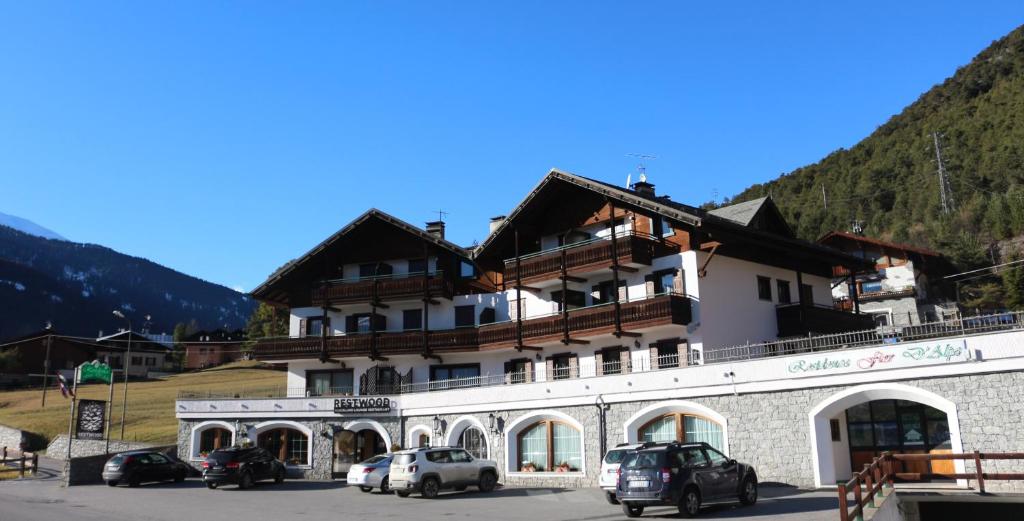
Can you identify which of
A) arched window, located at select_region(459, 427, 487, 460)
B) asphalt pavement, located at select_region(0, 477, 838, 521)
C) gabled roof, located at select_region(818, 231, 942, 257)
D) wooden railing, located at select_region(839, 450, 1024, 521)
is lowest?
asphalt pavement, located at select_region(0, 477, 838, 521)

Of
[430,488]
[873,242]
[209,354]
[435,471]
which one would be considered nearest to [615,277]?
[435,471]

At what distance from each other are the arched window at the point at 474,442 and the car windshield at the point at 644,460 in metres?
15.1

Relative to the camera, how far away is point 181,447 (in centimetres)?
4225

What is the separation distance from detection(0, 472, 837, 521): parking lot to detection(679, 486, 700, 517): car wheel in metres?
0.30

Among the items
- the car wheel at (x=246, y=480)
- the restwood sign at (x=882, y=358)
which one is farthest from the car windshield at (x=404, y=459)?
the restwood sign at (x=882, y=358)

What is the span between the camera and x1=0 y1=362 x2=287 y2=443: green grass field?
55250 mm

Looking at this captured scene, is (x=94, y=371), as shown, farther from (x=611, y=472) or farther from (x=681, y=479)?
A: (x=681, y=479)

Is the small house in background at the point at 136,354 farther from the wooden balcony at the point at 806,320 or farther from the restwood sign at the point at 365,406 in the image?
the wooden balcony at the point at 806,320

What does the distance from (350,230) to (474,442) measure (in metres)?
15.4

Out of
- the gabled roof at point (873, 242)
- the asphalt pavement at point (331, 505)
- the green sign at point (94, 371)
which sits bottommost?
the asphalt pavement at point (331, 505)

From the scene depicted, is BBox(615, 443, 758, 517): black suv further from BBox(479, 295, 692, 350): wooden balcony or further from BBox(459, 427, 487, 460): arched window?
BBox(459, 427, 487, 460): arched window

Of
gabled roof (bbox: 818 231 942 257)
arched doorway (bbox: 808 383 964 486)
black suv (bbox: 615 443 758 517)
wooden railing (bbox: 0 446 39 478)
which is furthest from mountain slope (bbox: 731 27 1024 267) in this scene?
wooden railing (bbox: 0 446 39 478)

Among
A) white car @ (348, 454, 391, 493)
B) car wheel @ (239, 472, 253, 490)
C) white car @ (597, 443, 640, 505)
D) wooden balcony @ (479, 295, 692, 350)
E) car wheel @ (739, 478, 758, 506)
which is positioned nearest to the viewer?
car wheel @ (739, 478, 758, 506)

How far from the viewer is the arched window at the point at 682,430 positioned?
85.9 ft
